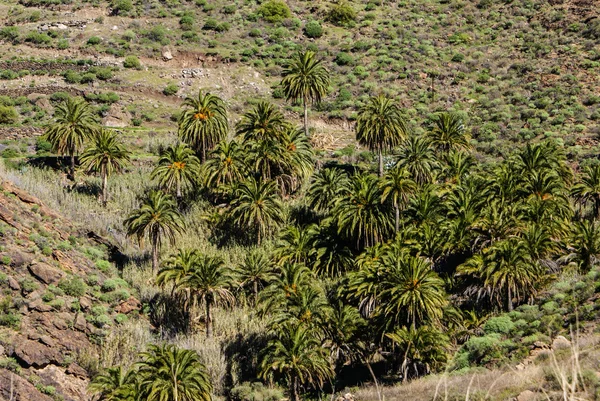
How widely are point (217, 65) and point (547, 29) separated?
51.1m

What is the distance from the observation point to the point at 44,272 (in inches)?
2501

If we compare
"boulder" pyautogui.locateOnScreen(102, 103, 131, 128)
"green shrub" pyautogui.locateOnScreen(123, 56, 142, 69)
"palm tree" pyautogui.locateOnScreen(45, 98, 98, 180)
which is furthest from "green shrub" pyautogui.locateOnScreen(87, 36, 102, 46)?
"palm tree" pyautogui.locateOnScreen(45, 98, 98, 180)

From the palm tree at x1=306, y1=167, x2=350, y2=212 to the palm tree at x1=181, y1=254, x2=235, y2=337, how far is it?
48.7 feet

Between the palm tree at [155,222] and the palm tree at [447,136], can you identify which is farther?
the palm tree at [447,136]

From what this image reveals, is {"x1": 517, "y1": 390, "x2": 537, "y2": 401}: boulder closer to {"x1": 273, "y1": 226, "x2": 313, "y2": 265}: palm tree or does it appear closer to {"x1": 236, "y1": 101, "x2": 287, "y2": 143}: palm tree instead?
{"x1": 273, "y1": 226, "x2": 313, "y2": 265}: palm tree

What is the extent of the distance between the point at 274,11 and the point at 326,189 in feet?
193

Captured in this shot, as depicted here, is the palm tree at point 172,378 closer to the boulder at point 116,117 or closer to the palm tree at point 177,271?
the palm tree at point 177,271

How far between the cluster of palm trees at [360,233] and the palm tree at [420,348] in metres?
0.13

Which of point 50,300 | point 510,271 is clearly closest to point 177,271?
point 50,300

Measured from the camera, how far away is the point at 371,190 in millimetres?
74812

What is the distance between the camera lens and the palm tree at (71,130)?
82.1m

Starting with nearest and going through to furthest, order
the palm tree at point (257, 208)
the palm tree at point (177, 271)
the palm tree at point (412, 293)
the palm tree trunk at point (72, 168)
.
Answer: the palm tree at point (412, 293)
the palm tree at point (177, 271)
the palm tree at point (257, 208)
the palm tree trunk at point (72, 168)

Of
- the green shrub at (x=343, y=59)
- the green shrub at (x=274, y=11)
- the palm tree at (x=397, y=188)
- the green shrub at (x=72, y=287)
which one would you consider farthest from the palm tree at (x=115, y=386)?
the green shrub at (x=274, y=11)

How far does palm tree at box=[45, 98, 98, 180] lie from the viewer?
82.1m
